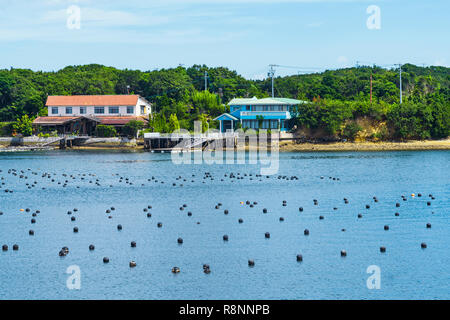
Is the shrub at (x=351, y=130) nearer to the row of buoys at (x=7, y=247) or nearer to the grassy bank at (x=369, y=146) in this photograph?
the grassy bank at (x=369, y=146)

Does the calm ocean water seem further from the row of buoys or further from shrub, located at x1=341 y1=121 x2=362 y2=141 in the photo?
shrub, located at x1=341 y1=121 x2=362 y2=141

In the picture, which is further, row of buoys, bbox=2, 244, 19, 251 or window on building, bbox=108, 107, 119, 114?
window on building, bbox=108, 107, 119, 114

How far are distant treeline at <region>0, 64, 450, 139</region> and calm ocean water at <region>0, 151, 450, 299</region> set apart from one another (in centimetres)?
4494

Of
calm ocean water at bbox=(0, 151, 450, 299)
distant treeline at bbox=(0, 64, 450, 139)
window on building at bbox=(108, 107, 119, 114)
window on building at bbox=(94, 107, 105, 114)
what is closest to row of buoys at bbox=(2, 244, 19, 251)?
calm ocean water at bbox=(0, 151, 450, 299)

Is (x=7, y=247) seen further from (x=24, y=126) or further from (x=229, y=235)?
(x=24, y=126)

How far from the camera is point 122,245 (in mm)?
37062

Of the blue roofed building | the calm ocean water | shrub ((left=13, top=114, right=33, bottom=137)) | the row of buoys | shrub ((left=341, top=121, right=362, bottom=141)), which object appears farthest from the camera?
shrub ((left=13, top=114, right=33, bottom=137))

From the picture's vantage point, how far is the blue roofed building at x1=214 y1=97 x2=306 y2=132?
418 ft

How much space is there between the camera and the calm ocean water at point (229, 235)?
94.3 ft

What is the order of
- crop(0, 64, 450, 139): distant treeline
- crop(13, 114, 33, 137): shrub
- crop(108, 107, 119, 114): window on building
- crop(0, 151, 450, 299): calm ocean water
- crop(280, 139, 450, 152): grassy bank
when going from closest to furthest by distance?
crop(0, 151, 450, 299): calm ocean water
crop(280, 139, 450, 152): grassy bank
crop(0, 64, 450, 139): distant treeline
crop(13, 114, 33, 137): shrub
crop(108, 107, 119, 114): window on building

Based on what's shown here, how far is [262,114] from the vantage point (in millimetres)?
128250

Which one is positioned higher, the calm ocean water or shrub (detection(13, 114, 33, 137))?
shrub (detection(13, 114, 33, 137))

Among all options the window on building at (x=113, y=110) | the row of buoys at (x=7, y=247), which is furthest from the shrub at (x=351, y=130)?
the row of buoys at (x=7, y=247)
